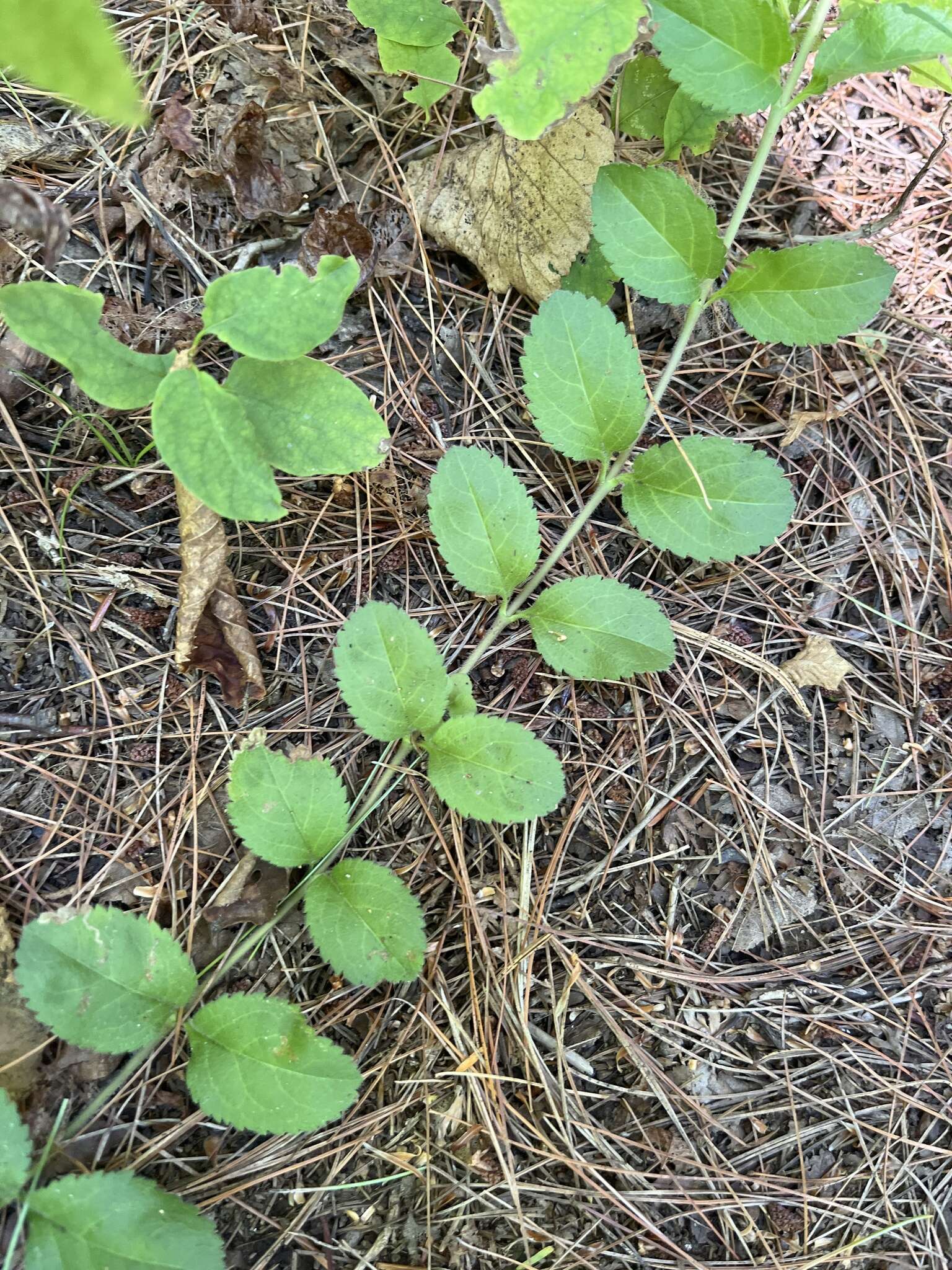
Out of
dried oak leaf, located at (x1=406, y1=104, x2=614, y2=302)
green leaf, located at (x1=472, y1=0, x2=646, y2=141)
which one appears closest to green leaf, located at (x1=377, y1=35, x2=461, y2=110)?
dried oak leaf, located at (x1=406, y1=104, x2=614, y2=302)

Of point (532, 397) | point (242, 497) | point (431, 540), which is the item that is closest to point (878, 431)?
point (532, 397)

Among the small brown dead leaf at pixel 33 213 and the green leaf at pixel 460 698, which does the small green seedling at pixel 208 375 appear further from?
the green leaf at pixel 460 698

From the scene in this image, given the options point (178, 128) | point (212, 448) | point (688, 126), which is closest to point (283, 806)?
point (212, 448)

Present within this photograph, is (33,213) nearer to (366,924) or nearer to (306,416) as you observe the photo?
(306,416)

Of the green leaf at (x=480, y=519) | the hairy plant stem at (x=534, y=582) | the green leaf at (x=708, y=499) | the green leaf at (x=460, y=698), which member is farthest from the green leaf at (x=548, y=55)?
the green leaf at (x=460, y=698)

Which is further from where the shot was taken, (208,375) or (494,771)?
(494,771)

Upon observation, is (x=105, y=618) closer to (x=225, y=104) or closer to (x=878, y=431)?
(x=225, y=104)
